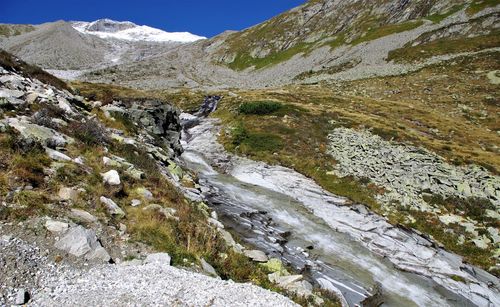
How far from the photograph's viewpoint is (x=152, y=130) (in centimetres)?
2967

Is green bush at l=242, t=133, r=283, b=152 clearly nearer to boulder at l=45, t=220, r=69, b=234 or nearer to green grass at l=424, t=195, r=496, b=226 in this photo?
green grass at l=424, t=195, r=496, b=226

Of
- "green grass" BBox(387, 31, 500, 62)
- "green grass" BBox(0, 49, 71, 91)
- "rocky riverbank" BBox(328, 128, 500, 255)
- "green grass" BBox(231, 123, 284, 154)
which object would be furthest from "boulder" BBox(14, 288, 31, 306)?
"green grass" BBox(387, 31, 500, 62)

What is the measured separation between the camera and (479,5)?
385ft

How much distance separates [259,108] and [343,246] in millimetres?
30203

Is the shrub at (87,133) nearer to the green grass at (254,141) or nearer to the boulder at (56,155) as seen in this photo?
the boulder at (56,155)

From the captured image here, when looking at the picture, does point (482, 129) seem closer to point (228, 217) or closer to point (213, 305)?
point (228, 217)

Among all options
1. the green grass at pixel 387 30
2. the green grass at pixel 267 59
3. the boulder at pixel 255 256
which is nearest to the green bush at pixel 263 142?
the boulder at pixel 255 256

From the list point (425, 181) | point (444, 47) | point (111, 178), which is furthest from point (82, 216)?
point (444, 47)

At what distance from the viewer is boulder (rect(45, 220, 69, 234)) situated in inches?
380

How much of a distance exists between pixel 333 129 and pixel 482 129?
24790 millimetres

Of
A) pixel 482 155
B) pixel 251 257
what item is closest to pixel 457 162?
pixel 482 155

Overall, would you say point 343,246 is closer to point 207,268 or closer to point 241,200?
point 241,200

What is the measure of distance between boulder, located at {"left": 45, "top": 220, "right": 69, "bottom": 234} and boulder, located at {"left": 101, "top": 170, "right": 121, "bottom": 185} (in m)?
3.08

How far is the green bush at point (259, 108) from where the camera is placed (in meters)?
47.5
